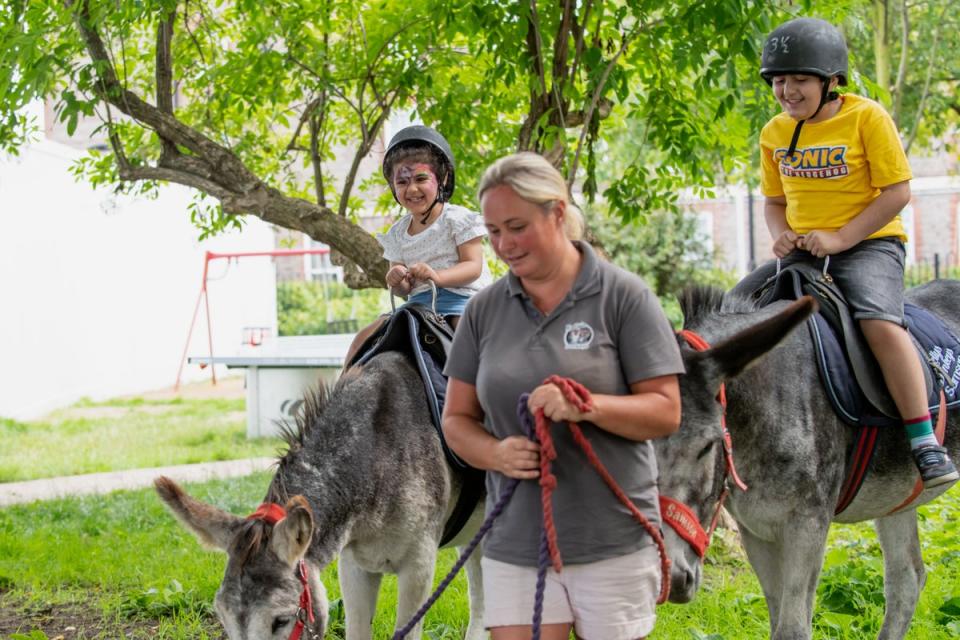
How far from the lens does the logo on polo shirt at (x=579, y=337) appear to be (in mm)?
2619

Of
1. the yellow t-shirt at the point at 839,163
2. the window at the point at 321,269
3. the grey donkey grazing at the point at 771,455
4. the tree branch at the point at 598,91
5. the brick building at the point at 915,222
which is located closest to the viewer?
the grey donkey grazing at the point at 771,455

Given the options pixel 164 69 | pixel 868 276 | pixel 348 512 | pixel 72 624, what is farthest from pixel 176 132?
pixel 868 276

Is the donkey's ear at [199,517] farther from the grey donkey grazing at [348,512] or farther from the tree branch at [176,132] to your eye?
the tree branch at [176,132]

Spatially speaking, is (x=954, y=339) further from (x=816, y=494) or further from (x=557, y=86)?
(x=557, y=86)

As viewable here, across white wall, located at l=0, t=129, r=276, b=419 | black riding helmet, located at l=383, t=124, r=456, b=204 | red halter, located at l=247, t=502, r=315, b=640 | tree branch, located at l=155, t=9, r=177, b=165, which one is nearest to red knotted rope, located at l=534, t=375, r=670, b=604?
red halter, located at l=247, t=502, r=315, b=640

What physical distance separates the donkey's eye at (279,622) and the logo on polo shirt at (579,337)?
1387 mm

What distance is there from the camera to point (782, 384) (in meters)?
3.68

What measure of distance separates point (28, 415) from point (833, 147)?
14.5 meters

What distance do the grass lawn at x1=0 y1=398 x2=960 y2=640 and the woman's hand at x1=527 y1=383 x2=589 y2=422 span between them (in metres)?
2.63

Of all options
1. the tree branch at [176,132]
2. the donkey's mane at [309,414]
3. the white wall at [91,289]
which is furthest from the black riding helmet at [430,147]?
the white wall at [91,289]

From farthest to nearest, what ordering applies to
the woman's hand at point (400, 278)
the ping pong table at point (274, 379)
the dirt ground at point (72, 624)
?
the ping pong table at point (274, 379), the dirt ground at point (72, 624), the woman's hand at point (400, 278)

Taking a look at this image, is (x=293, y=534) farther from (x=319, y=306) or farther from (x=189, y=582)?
(x=319, y=306)

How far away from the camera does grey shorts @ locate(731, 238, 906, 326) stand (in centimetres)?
386

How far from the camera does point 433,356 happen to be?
429 centimetres
